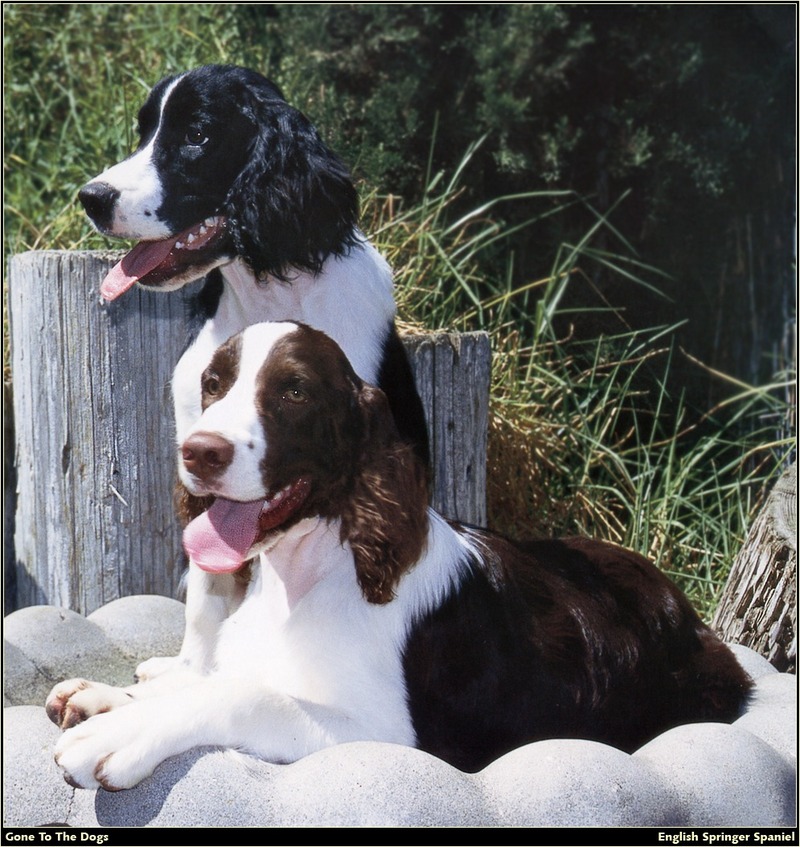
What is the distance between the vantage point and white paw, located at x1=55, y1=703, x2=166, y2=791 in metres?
3.05

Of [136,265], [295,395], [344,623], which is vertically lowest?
[344,623]

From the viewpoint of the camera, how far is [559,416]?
6.61 metres

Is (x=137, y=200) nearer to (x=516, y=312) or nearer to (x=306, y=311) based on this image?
(x=306, y=311)

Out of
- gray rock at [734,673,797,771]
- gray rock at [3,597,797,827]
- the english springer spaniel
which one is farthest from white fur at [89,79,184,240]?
gray rock at [734,673,797,771]

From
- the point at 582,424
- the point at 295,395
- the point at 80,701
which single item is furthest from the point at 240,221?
the point at 582,424

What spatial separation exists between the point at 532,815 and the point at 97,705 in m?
1.29

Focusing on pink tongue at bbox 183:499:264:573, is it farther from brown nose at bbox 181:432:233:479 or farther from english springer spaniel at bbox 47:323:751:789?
brown nose at bbox 181:432:233:479

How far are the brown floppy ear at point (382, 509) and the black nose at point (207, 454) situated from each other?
1.41 ft

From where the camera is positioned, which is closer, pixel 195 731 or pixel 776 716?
pixel 195 731

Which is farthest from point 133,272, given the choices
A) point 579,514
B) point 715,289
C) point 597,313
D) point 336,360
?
point 715,289

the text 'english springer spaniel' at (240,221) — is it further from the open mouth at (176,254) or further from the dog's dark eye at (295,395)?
the dog's dark eye at (295,395)

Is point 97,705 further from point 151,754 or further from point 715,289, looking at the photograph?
point 715,289

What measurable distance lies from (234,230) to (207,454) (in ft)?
3.41

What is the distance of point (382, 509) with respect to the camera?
3361mm
